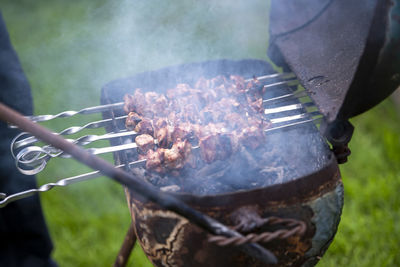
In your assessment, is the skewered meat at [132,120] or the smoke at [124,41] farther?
the smoke at [124,41]

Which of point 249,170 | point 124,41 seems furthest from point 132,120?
point 124,41

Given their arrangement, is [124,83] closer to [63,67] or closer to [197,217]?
[197,217]

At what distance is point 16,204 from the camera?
2.88 m

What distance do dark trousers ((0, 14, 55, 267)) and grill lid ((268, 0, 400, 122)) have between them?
1885 mm

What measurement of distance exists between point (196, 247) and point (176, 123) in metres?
0.84

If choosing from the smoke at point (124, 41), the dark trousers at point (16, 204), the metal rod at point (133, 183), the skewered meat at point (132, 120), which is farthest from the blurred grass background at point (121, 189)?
the metal rod at point (133, 183)

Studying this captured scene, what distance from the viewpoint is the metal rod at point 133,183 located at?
3.94 ft

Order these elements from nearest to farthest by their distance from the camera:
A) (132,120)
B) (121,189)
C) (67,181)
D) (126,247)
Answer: (67,181), (132,120), (126,247), (121,189)

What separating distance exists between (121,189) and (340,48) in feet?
9.50

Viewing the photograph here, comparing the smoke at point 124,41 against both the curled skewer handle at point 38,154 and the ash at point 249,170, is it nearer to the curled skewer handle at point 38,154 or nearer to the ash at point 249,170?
the ash at point 249,170

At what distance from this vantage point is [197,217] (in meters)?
1.33

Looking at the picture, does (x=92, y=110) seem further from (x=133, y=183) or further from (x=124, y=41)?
(x=124, y=41)

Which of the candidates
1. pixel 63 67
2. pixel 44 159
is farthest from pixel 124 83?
pixel 63 67

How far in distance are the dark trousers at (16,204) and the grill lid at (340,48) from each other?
6.19ft
